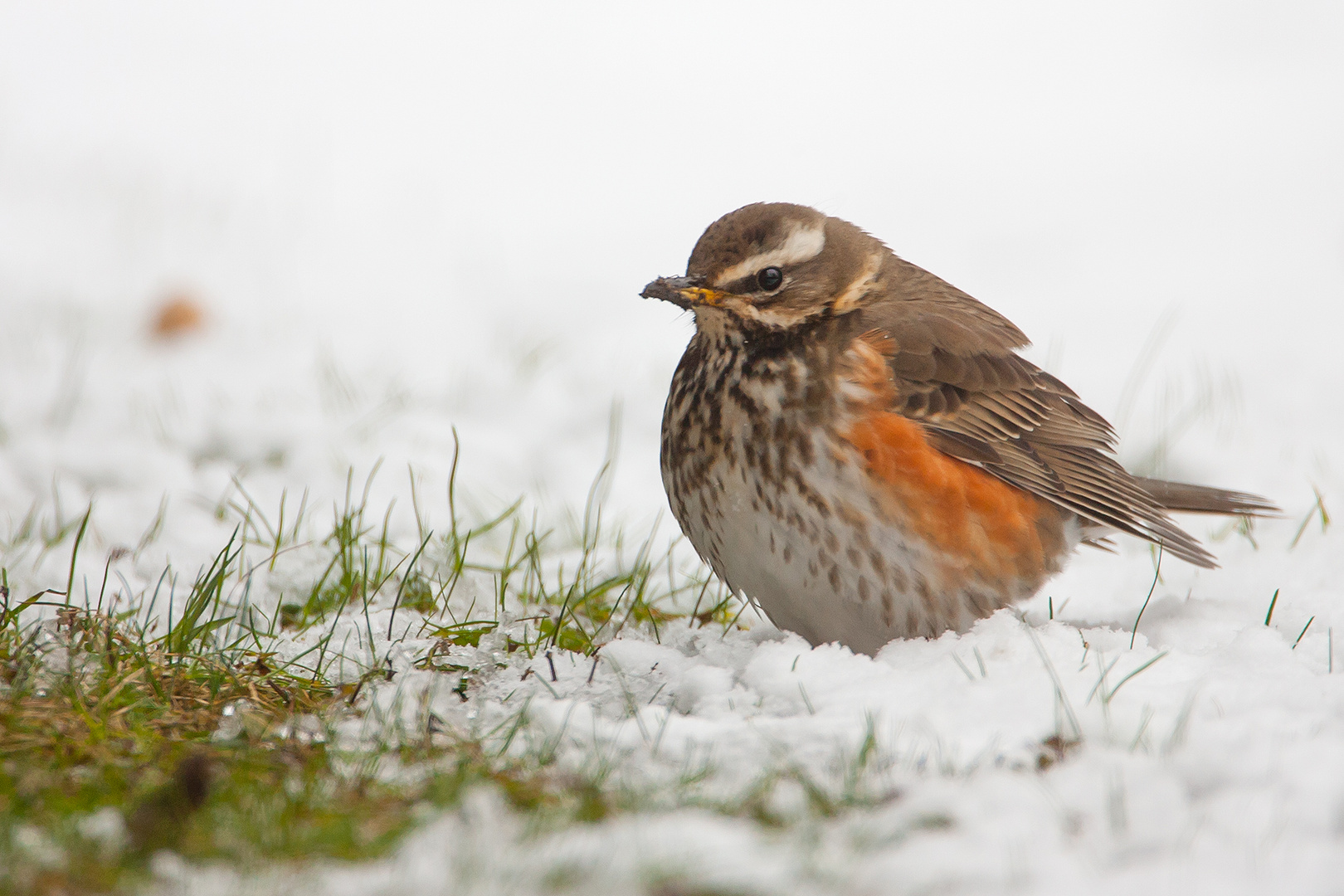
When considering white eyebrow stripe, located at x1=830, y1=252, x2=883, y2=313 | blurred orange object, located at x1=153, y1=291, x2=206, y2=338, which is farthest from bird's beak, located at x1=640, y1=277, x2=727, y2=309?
blurred orange object, located at x1=153, y1=291, x2=206, y2=338

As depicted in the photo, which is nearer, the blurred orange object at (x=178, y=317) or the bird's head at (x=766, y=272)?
the bird's head at (x=766, y=272)

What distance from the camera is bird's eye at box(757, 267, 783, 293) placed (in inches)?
167

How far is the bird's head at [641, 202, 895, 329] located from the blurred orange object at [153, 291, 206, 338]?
5.69 m

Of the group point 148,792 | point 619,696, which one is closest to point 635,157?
point 619,696

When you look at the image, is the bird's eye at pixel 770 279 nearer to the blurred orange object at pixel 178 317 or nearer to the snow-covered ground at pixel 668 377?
the snow-covered ground at pixel 668 377

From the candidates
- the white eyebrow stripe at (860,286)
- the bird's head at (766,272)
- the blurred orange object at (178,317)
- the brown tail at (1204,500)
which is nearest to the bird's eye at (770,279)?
the bird's head at (766,272)

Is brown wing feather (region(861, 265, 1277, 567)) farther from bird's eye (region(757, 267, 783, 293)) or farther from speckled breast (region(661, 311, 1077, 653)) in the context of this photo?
bird's eye (region(757, 267, 783, 293))

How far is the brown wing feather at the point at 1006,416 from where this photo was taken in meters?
4.27

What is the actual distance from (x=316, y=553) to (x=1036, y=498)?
2.70 metres

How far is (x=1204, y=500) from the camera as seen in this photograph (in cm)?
496

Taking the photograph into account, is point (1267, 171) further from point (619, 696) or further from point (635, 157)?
point (619, 696)

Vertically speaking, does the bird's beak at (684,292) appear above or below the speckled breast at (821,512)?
above

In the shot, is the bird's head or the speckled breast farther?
the bird's head

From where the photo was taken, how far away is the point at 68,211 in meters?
10.6
